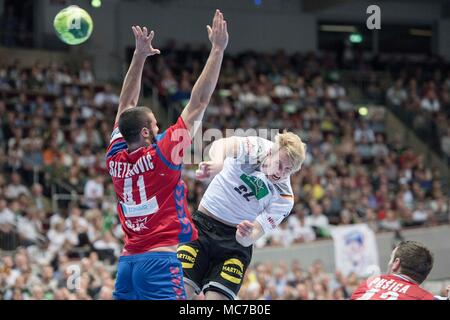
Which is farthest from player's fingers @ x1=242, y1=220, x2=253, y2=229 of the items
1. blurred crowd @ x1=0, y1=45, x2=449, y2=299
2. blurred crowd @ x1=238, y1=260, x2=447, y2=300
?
blurred crowd @ x1=238, y1=260, x2=447, y2=300

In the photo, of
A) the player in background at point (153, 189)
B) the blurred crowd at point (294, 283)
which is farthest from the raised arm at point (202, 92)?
the blurred crowd at point (294, 283)

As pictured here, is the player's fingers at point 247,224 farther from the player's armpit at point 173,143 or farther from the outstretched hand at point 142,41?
the outstretched hand at point 142,41

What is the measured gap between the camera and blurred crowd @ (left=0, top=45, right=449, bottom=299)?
15859 millimetres

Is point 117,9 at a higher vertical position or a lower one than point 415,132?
higher

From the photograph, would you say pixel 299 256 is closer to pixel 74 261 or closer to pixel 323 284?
pixel 323 284

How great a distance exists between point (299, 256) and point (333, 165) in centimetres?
423

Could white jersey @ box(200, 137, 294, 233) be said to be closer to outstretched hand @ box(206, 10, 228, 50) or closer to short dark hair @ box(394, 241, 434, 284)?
outstretched hand @ box(206, 10, 228, 50)

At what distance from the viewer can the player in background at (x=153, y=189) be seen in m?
6.41

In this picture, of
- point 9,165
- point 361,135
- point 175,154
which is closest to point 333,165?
point 361,135

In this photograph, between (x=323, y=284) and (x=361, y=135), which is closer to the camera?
(x=323, y=284)

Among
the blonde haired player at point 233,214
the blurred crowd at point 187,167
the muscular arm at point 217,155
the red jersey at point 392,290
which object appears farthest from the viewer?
the blurred crowd at point 187,167

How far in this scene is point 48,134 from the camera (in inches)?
765

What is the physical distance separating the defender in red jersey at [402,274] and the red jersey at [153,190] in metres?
1.52

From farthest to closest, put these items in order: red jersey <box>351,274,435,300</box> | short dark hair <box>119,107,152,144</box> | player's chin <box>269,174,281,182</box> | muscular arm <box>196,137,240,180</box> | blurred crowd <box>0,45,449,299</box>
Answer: blurred crowd <box>0,45,449,299</box> → player's chin <box>269,174,281,182</box> → muscular arm <box>196,137,240,180</box> → short dark hair <box>119,107,152,144</box> → red jersey <box>351,274,435,300</box>
